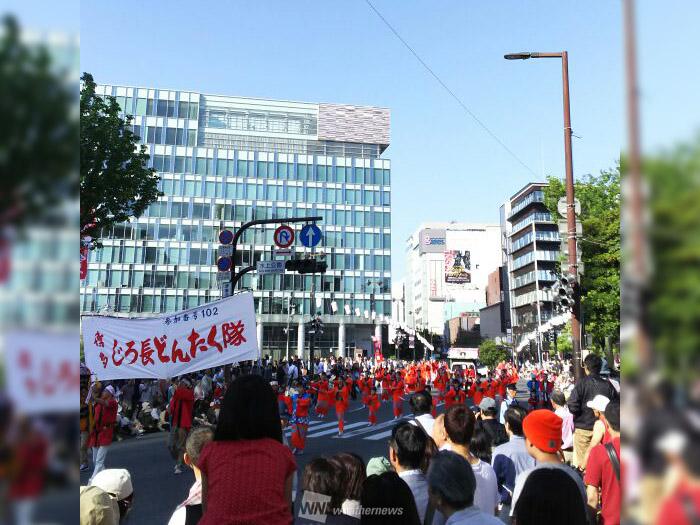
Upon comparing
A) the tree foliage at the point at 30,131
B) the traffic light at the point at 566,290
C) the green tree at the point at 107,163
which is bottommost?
the tree foliage at the point at 30,131

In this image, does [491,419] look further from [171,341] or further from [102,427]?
[102,427]

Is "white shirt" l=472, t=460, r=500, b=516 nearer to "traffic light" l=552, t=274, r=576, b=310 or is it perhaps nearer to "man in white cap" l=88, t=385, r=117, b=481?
"man in white cap" l=88, t=385, r=117, b=481

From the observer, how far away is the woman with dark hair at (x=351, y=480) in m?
3.29

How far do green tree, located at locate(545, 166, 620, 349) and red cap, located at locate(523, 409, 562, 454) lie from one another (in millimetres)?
22889

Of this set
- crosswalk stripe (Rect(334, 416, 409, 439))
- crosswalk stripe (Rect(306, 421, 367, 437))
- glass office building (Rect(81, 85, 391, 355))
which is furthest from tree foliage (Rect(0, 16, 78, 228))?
glass office building (Rect(81, 85, 391, 355))

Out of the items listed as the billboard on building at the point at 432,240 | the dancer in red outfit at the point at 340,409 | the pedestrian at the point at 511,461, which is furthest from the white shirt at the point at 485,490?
the billboard on building at the point at 432,240

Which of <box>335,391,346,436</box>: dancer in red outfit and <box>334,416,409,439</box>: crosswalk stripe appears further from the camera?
<box>334,416,409,439</box>: crosswalk stripe

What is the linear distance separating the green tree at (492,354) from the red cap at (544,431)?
6250cm

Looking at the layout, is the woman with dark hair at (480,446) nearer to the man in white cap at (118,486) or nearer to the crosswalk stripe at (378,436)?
the man in white cap at (118,486)

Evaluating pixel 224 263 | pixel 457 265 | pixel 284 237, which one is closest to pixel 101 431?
pixel 224 263

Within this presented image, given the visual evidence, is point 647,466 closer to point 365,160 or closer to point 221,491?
point 221,491

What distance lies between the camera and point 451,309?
13475 centimetres

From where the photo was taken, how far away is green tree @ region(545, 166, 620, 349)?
2541 centimetres

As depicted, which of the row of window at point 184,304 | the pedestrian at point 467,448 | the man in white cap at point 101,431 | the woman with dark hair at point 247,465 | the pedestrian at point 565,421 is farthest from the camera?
the row of window at point 184,304
